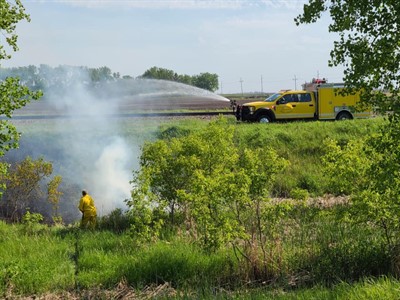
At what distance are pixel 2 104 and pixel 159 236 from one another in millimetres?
5215

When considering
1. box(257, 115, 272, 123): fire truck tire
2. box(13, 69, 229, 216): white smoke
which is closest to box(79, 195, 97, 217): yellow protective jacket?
box(13, 69, 229, 216): white smoke

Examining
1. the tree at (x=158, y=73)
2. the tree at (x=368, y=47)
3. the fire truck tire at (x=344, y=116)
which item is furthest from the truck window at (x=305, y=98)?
the tree at (x=158, y=73)

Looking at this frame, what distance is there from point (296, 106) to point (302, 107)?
1.13ft

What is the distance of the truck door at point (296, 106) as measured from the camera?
2494 centimetres

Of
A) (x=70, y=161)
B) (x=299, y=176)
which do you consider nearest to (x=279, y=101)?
(x=299, y=176)

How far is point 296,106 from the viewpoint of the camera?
2512cm

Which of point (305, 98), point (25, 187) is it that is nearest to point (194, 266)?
point (25, 187)

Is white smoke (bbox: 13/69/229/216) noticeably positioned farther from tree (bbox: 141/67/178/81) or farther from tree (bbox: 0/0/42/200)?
tree (bbox: 141/67/178/81)

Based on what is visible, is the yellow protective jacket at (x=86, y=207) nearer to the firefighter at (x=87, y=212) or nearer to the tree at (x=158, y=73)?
the firefighter at (x=87, y=212)

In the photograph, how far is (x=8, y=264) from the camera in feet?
32.5

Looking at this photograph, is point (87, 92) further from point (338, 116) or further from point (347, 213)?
point (347, 213)

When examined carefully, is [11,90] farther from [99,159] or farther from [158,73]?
[158,73]

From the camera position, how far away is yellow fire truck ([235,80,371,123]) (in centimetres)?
2486

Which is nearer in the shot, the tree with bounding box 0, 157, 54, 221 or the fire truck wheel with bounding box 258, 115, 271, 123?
the tree with bounding box 0, 157, 54, 221
